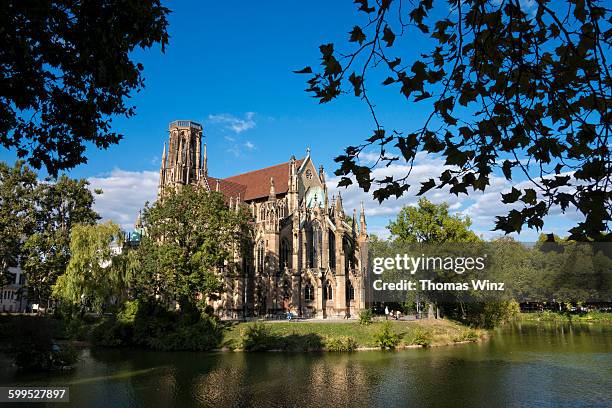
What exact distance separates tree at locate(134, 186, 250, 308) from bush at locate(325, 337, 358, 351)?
9959 millimetres

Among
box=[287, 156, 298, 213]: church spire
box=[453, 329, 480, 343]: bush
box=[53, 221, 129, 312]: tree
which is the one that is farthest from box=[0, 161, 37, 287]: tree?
box=[453, 329, 480, 343]: bush

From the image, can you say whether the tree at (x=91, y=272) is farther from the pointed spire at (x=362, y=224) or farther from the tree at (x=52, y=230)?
the pointed spire at (x=362, y=224)

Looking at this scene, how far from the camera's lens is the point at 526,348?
36.2 metres

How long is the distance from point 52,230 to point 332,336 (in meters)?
30.8

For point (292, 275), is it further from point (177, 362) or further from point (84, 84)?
point (84, 84)

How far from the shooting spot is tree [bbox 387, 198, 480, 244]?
46531 mm

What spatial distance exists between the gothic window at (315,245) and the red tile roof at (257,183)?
798cm

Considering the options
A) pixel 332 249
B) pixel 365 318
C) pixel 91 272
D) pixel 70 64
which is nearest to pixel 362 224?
pixel 332 249

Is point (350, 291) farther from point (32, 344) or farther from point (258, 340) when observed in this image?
point (32, 344)

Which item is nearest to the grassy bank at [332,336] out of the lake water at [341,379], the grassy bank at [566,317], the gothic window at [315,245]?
the lake water at [341,379]

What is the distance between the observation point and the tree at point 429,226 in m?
46.5

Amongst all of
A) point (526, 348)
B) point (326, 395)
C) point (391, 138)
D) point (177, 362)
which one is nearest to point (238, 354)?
point (177, 362)

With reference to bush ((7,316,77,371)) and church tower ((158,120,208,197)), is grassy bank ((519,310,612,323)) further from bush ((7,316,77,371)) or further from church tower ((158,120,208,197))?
bush ((7,316,77,371))

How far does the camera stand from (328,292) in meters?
50.1
